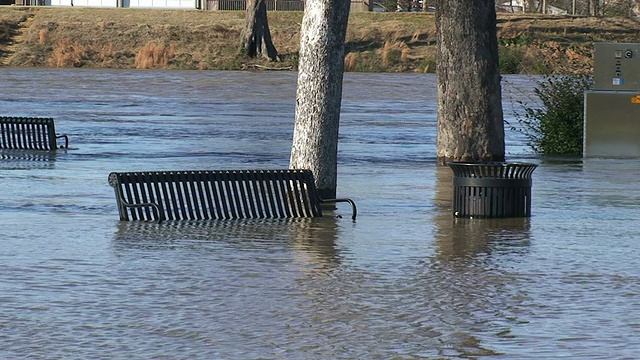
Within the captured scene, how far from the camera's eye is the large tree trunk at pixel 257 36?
72.9m

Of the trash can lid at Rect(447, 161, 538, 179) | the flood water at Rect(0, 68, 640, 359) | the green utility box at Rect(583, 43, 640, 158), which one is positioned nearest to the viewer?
the flood water at Rect(0, 68, 640, 359)

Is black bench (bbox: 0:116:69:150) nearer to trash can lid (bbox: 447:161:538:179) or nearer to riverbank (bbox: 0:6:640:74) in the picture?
trash can lid (bbox: 447:161:538:179)

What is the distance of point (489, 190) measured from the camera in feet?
45.1

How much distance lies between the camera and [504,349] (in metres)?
7.84

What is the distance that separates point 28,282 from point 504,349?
11.2 feet

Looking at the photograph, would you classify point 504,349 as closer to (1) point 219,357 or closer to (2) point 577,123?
(1) point 219,357

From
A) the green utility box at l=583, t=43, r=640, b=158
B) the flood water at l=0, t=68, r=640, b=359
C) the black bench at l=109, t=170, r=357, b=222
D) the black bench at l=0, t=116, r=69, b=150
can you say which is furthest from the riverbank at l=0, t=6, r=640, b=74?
the black bench at l=109, t=170, r=357, b=222

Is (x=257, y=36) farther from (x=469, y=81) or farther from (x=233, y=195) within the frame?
(x=233, y=195)

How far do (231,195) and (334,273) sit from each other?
3.45m

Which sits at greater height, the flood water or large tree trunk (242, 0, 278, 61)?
large tree trunk (242, 0, 278, 61)

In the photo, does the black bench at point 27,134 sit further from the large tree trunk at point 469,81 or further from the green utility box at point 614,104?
the green utility box at point 614,104

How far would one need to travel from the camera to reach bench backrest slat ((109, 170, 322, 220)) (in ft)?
44.1

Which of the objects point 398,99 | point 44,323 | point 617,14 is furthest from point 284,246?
point 617,14

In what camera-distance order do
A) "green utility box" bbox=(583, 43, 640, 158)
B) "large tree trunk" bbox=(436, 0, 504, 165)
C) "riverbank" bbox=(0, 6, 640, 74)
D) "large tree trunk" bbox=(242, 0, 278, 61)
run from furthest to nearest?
1. "large tree trunk" bbox=(242, 0, 278, 61)
2. "riverbank" bbox=(0, 6, 640, 74)
3. "green utility box" bbox=(583, 43, 640, 158)
4. "large tree trunk" bbox=(436, 0, 504, 165)
